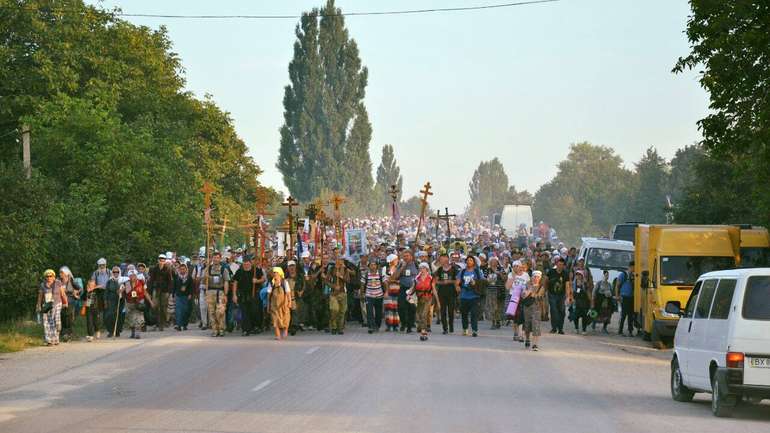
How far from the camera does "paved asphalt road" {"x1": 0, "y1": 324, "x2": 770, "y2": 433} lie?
14.8 m

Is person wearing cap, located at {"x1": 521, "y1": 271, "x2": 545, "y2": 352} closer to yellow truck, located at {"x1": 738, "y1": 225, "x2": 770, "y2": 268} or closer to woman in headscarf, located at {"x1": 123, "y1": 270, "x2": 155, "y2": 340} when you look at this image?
yellow truck, located at {"x1": 738, "y1": 225, "x2": 770, "y2": 268}

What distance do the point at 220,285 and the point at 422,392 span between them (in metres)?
13.5

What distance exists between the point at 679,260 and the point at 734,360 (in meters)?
14.2

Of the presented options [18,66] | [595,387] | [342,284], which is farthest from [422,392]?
[18,66]

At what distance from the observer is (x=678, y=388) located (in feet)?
58.3

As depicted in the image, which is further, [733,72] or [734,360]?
[733,72]

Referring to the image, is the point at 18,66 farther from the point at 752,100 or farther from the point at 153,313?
the point at 752,100

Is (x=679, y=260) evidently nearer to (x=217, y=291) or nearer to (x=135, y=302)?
(x=217, y=291)

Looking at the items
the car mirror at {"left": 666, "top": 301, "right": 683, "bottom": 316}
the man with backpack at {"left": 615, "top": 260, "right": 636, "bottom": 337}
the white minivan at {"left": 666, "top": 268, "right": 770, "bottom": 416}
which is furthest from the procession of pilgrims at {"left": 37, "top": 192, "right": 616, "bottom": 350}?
the white minivan at {"left": 666, "top": 268, "right": 770, "bottom": 416}

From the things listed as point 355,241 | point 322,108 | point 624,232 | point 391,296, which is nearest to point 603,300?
point 391,296

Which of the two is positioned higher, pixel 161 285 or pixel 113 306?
pixel 161 285

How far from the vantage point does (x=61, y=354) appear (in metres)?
25.9

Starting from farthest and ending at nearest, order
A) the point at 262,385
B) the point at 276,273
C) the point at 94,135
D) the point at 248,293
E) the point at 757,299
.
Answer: the point at 94,135, the point at 248,293, the point at 276,273, the point at 262,385, the point at 757,299

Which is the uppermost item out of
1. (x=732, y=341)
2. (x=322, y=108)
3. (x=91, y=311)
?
(x=322, y=108)
